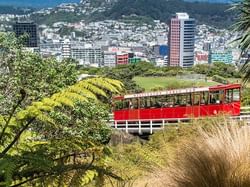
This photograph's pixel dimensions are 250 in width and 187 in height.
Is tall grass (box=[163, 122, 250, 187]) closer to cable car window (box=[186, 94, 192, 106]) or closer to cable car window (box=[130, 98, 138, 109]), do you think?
cable car window (box=[186, 94, 192, 106])

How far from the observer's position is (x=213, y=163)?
3264 millimetres

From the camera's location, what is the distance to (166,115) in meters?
16.0

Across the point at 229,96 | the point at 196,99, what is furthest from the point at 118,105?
the point at 229,96

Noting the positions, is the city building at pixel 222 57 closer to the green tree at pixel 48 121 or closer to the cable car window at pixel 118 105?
the cable car window at pixel 118 105

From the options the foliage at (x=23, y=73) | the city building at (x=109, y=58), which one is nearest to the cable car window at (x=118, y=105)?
the foliage at (x=23, y=73)

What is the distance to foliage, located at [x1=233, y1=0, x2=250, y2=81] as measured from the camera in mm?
10016

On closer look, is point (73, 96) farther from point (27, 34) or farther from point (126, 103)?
point (126, 103)

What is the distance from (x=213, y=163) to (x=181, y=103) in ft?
41.4

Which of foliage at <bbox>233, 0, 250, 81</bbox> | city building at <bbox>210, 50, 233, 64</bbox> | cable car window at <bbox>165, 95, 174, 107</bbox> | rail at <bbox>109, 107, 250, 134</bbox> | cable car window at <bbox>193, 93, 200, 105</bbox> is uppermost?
foliage at <bbox>233, 0, 250, 81</bbox>

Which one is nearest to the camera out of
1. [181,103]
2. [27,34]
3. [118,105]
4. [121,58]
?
[27,34]

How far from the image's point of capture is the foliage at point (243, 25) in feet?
32.9

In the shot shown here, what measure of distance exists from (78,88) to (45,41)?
195 metres

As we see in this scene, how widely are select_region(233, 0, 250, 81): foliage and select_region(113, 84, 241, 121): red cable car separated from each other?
445cm

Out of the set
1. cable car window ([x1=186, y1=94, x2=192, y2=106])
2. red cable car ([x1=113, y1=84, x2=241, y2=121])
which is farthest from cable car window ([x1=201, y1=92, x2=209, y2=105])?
cable car window ([x1=186, y1=94, x2=192, y2=106])
